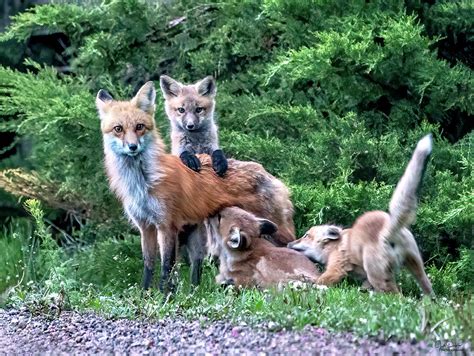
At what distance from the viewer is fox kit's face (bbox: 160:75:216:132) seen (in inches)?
415

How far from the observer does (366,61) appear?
31.7 ft

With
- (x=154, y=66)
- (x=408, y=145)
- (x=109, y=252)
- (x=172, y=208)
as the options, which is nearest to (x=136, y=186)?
(x=172, y=208)

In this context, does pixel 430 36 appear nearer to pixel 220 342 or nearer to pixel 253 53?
pixel 253 53

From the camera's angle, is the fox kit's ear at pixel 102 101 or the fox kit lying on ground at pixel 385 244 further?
the fox kit's ear at pixel 102 101

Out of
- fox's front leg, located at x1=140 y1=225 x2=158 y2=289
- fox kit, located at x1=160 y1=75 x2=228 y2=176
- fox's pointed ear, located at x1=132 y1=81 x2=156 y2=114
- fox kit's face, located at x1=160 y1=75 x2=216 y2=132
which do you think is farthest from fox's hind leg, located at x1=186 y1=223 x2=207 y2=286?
fox kit's face, located at x1=160 y1=75 x2=216 y2=132

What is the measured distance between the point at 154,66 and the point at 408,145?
12.3ft

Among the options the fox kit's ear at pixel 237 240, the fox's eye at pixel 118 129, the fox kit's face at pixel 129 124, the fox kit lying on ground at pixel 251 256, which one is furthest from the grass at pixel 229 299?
the fox's eye at pixel 118 129

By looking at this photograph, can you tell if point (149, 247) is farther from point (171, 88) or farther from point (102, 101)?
point (171, 88)

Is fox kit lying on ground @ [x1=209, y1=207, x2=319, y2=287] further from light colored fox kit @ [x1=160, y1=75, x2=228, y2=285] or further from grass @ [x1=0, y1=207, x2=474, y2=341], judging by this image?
light colored fox kit @ [x1=160, y1=75, x2=228, y2=285]

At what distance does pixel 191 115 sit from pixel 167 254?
7.31 ft

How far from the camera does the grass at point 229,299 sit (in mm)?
6004

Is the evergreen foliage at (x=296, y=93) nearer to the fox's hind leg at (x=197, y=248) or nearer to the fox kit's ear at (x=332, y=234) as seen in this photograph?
the fox kit's ear at (x=332, y=234)

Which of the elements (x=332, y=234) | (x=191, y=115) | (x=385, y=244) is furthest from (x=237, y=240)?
(x=191, y=115)

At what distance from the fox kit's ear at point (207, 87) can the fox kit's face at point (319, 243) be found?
2.39 m
